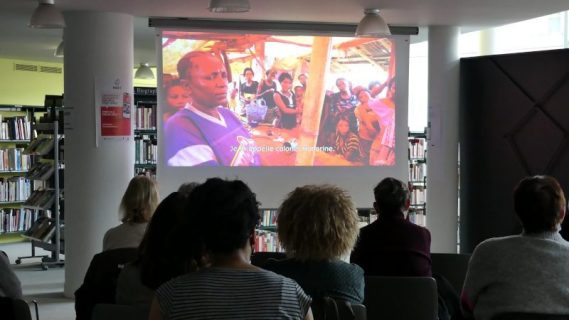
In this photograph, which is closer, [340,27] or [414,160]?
[340,27]

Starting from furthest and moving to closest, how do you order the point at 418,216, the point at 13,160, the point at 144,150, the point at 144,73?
the point at 13,160 < the point at 144,73 < the point at 418,216 < the point at 144,150

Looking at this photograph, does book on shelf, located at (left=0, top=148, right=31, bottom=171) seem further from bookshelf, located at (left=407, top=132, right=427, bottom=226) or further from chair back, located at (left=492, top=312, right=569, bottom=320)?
chair back, located at (left=492, top=312, right=569, bottom=320)

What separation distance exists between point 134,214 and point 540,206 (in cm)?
224

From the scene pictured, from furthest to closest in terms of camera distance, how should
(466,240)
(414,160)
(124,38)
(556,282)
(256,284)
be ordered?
(414,160) < (466,240) < (124,38) < (556,282) < (256,284)

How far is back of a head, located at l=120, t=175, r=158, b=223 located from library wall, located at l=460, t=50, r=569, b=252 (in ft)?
15.6

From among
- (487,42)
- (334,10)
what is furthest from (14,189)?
(487,42)

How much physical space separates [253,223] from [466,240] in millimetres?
6880

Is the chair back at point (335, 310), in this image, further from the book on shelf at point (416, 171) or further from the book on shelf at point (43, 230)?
the book on shelf at point (416, 171)

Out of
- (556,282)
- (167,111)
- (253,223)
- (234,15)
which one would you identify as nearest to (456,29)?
(234,15)

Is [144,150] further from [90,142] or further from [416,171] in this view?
[416,171]

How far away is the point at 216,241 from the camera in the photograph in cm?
190

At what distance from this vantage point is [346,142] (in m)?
7.98

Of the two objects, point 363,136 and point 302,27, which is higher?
point 302,27

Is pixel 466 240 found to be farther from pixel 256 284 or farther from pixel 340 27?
pixel 256 284
